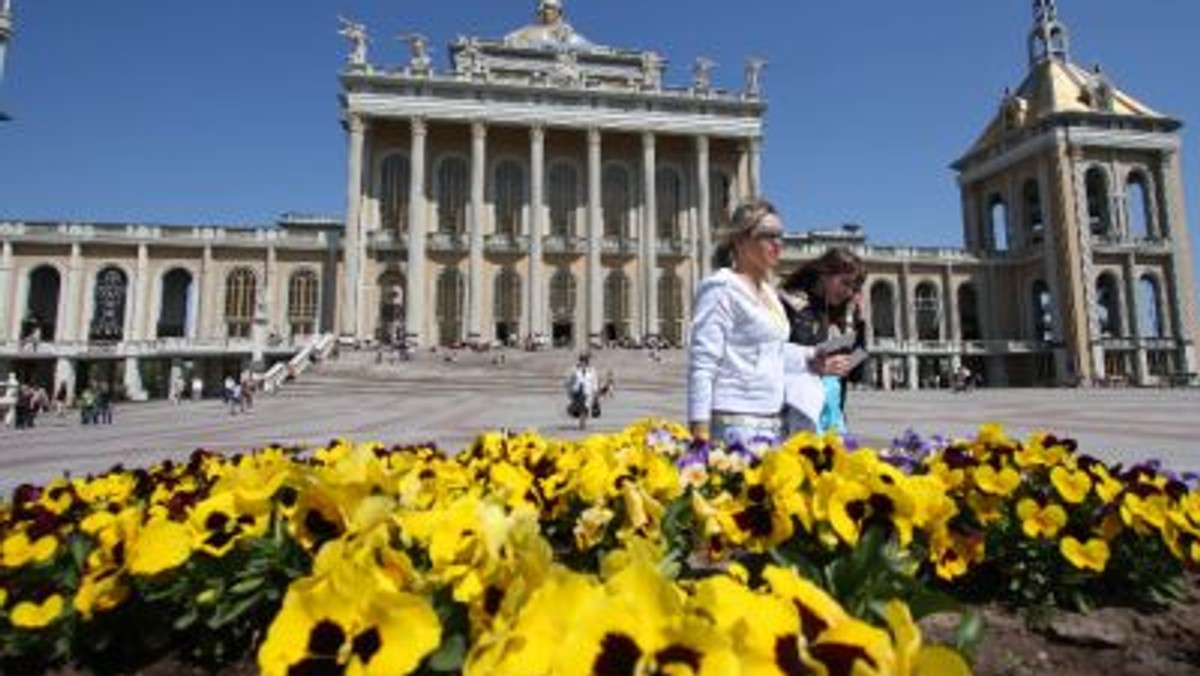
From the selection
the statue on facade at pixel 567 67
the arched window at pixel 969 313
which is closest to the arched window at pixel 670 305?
the statue on facade at pixel 567 67

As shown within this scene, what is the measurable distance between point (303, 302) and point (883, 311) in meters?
39.0

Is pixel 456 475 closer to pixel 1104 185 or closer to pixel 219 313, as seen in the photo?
pixel 219 313

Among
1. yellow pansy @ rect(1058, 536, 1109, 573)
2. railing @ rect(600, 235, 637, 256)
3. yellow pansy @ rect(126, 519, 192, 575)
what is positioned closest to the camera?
yellow pansy @ rect(126, 519, 192, 575)

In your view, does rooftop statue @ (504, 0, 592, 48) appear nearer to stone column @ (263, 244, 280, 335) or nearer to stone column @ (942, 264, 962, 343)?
stone column @ (263, 244, 280, 335)

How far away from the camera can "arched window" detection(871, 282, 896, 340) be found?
182ft

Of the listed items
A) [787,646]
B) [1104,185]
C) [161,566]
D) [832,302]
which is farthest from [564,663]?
[1104,185]

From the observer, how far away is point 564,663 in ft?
3.22

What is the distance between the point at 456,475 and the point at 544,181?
154ft

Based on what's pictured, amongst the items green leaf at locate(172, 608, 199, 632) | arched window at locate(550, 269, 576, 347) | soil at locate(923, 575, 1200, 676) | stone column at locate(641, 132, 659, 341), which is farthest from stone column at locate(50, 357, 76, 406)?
soil at locate(923, 575, 1200, 676)

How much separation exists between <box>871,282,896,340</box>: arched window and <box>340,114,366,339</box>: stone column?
34532mm

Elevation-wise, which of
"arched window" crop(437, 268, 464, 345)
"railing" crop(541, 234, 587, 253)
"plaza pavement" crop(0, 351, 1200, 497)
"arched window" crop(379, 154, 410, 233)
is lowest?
"plaza pavement" crop(0, 351, 1200, 497)

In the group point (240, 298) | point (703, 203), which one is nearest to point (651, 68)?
point (703, 203)

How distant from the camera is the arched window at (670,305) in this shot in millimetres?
48625

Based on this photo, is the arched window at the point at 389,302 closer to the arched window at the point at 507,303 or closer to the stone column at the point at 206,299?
the arched window at the point at 507,303
